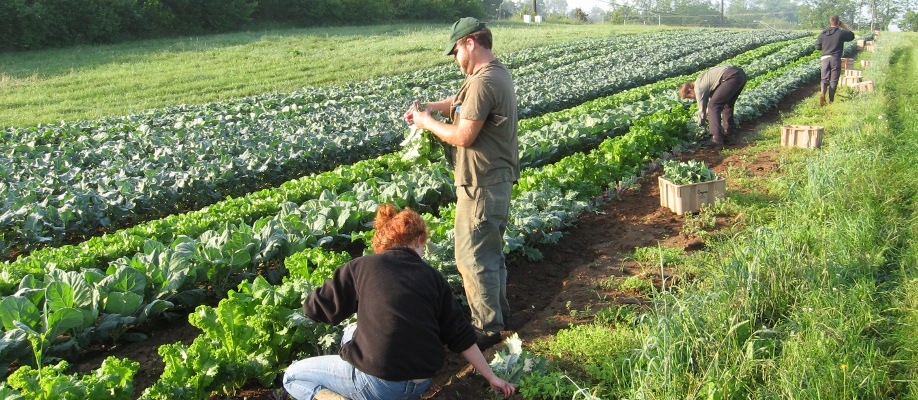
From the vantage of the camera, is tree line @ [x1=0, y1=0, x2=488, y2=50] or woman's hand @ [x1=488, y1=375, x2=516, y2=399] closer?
woman's hand @ [x1=488, y1=375, x2=516, y2=399]

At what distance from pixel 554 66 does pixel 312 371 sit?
1017 inches

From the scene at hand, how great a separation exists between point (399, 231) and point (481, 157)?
1.14 meters

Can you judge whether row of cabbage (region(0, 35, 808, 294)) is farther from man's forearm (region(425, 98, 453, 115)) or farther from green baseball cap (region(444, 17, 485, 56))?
green baseball cap (region(444, 17, 485, 56))

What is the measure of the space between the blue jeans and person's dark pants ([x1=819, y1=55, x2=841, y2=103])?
47.2 ft

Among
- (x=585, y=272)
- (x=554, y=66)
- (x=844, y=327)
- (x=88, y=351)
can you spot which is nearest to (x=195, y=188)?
(x=88, y=351)

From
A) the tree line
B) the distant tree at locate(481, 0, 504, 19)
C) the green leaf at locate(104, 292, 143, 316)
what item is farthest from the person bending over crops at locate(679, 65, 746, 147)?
the distant tree at locate(481, 0, 504, 19)

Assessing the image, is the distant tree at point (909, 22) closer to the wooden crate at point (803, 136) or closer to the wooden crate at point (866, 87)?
the wooden crate at point (866, 87)

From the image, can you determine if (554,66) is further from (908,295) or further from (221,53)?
(908,295)

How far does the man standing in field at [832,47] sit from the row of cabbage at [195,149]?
6067 mm

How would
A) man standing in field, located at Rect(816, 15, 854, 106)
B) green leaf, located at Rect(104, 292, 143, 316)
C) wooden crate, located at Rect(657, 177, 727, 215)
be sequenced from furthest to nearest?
man standing in field, located at Rect(816, 15, 854, 106) → wooden crate, located at Rect(657, 177, 727, 215) → green leaf, located at Rect(104, 292, 143, 316)

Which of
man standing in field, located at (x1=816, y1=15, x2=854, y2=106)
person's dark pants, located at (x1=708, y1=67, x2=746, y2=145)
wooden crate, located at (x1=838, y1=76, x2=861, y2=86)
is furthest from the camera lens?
wooden crate, located at (x1=838, y1=76, x2=861, y2=86)

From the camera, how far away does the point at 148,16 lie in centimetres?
3653

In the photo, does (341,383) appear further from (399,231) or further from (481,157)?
(481,157)

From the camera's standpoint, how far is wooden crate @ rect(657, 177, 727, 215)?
24.6ft
